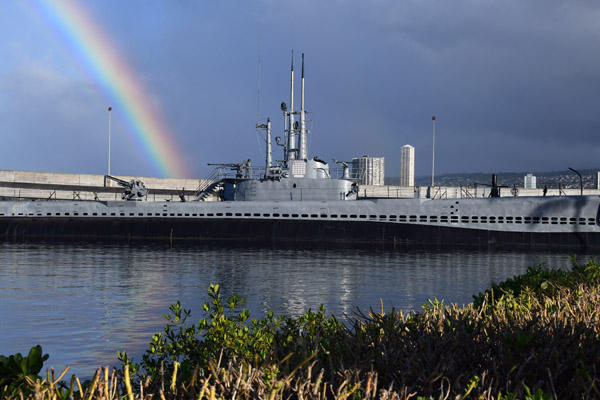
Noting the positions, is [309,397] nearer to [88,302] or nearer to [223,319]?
[223,319]

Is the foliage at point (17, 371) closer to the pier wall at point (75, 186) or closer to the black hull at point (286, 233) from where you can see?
the black hull at point (286, 233)

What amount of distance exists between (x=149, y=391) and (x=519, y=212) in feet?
130

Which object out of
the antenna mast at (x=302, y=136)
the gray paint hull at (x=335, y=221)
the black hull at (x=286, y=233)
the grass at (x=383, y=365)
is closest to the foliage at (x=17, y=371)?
the grass at (x=383, y=365)

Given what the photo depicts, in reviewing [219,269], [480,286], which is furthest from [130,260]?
[480,286]

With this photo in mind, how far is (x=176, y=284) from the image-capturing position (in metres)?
22.1

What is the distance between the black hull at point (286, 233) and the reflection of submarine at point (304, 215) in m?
0.07

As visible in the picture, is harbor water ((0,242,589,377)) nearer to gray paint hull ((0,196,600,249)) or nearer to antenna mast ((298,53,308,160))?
gray paint hull ((0,196,600,249))

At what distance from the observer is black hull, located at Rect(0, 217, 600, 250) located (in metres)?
41.6

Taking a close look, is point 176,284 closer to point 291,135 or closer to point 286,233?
point 286,233

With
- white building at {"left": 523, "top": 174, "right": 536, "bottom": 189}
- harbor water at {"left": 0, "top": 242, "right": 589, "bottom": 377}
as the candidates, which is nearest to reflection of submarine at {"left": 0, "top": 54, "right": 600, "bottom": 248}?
harbor water at {"left": 0, "top": 242, "right": 589, "bottom": 377}

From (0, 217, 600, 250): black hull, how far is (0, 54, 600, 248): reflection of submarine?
0.22 feet

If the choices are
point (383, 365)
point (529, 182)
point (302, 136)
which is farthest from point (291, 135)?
point (529, 182)

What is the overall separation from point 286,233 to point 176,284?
2252 centimetres

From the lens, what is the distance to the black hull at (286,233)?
41.6 meters
